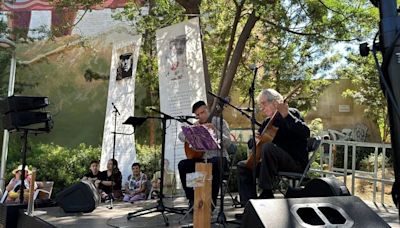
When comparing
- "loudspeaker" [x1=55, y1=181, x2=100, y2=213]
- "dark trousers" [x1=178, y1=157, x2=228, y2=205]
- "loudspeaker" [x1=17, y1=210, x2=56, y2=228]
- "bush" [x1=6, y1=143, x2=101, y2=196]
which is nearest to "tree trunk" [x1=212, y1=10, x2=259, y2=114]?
"dark trousers" [x1=178, y1=157, x2=228, y2=205]

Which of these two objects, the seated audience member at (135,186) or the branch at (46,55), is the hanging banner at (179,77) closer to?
the seated audience member at (135,186)

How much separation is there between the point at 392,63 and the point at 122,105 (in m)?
6.42

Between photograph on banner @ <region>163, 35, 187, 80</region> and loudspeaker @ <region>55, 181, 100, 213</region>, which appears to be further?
photograph on banner @ <region>163, 35, 187, 80</region>

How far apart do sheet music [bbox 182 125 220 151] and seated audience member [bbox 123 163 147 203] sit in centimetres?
280

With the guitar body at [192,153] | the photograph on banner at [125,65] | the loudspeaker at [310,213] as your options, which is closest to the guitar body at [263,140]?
the guitar body at [192,153]

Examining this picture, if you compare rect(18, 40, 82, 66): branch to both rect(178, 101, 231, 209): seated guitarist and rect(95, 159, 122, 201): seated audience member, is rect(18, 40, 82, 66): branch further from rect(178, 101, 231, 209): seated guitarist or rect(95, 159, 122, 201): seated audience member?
rect(178, 101, 231, 209): seated guitarist

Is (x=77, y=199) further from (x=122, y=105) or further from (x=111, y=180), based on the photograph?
(x=122, y=105)

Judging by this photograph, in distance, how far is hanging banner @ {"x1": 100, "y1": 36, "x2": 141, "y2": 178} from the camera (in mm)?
7508

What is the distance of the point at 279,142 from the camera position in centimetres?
363

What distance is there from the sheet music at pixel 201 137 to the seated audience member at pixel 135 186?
110 inches

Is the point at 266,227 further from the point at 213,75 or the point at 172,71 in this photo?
the point at 213,75

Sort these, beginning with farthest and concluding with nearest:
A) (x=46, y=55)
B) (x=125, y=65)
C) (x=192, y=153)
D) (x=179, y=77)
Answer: (x=46, y=55) → (x=125, y=65) → (x=179, y=77) → (x=192, y=153)

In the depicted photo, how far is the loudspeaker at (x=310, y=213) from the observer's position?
2061mm

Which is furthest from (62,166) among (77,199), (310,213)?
(310,213)
